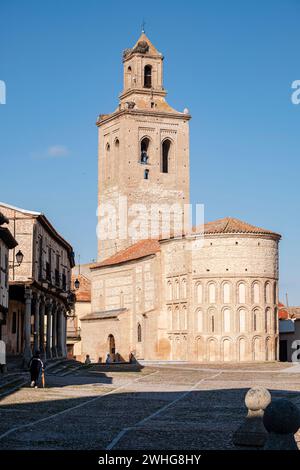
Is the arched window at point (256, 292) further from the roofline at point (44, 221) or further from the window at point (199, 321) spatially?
the roofline at point (44, 221)

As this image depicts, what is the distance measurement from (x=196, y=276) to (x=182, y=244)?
111 inches

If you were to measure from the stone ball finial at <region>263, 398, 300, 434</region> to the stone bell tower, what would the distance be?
237 feet

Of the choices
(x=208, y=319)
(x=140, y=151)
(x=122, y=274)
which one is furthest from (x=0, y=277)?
(x=140, y=151)

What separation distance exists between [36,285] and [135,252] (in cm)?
3316

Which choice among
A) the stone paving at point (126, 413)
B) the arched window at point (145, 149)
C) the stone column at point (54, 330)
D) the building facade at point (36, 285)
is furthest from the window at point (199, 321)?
the arched window at point (145, 149)

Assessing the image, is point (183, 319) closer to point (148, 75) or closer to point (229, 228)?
point (229, 228)

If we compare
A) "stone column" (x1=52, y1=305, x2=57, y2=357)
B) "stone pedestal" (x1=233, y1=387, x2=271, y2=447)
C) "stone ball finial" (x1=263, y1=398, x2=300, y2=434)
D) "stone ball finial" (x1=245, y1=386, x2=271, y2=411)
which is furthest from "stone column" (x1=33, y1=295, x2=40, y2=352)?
"stone ball finial" (x1=263, y1=398, x2=300, y2=434)

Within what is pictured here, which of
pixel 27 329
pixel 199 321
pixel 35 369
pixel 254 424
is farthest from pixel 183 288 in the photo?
pixel 254 424

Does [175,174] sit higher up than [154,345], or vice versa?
[175,174]

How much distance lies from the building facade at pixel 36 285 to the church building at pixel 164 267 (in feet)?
35.9

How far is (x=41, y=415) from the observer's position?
64.0 ft

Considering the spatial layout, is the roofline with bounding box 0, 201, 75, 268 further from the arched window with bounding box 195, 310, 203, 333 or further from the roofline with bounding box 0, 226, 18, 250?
the arched window with bounding box 195, 310, 203, 333

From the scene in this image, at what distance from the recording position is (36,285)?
4016cm

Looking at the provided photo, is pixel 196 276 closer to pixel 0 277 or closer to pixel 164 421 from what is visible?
pixel 0 277
